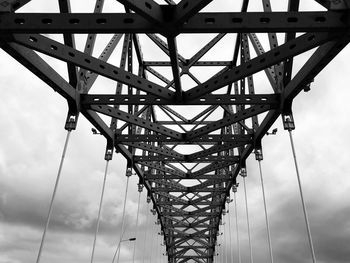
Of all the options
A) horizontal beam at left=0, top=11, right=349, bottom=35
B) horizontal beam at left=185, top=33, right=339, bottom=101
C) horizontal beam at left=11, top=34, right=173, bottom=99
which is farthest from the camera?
horizontal beam at left=11, top=34, right=173, bottom=99

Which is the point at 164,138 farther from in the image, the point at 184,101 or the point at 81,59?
the point at 81,59

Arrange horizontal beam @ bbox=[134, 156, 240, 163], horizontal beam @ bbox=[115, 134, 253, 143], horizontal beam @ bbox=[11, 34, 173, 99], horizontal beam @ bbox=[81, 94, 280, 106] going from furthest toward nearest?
horizontal beam @ bbox=[134, 156, 240, 163]
horizontal beam @ bbox=[115, 134, 253, 143]
horizontal beam @ bbox=[81, 94, 280, 106]
horizontal beam @ bbox=[11, 34, 173, 99]

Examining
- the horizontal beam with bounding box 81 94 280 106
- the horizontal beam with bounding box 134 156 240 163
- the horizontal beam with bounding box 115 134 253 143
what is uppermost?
the horizontal beam with bounding box 134 156 240 163

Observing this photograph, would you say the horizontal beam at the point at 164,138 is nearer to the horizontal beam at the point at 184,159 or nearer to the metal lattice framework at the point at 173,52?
the metal lattice framework at the point at 173,52

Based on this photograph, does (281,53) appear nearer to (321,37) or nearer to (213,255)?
(321,37)

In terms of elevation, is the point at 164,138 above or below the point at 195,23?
above

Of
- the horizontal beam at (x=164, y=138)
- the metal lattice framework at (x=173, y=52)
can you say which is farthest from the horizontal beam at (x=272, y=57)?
the horizontal beam at (x=164, y=138)

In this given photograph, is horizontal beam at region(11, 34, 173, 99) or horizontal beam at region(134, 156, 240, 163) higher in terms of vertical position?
horizontal beam at region(134, 156, 240, 163)

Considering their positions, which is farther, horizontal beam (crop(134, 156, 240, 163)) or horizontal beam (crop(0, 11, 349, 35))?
horizontal beam (crop(134, 156, 240, 163))

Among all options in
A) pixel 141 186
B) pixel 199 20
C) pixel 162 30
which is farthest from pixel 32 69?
pixel 141 186

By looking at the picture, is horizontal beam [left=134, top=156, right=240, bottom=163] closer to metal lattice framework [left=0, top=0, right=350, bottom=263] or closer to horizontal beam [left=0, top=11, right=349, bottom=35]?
metal lattice framework [left=0, top=0, right=350, bottom=263]

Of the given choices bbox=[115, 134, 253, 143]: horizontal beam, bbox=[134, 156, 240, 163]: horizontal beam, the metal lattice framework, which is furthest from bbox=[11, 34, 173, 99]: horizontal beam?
bbox=[134, 156, 240, 163]: horizontal beam

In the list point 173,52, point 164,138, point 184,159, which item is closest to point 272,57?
point 173,52

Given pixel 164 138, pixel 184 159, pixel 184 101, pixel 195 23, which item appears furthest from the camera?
pixel 184 159
